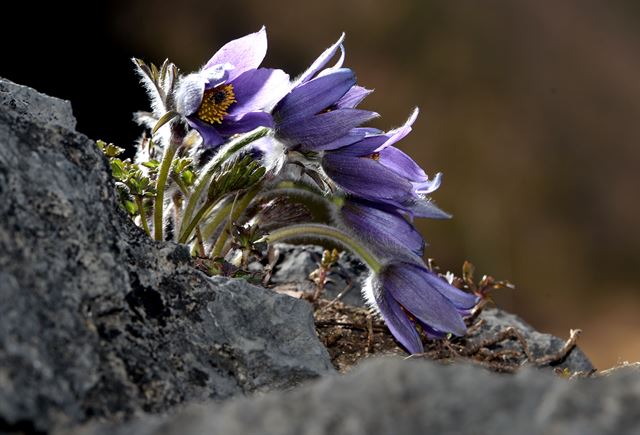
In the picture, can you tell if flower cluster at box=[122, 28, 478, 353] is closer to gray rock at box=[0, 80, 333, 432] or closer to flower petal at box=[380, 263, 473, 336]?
flower petal at box=[380, 263, 473, 336]

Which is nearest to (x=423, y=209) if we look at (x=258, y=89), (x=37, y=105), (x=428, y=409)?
(x=258, y=89)

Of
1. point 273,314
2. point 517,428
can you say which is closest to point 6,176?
point 273,314

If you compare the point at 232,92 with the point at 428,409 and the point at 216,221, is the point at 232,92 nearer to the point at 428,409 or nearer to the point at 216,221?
the point at 216,221

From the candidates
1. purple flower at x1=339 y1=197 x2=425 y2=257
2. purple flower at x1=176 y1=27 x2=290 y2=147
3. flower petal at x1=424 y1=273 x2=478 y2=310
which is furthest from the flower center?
flower petal at x1=424 y1=273 x2=478 y2=310

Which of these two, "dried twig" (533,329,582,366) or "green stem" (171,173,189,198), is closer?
"green stem" (171,173,189,198)

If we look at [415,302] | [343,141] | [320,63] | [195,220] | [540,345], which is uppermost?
Answer: [320,63]

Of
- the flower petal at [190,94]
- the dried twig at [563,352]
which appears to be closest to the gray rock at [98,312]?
the flower petal at [190,94]

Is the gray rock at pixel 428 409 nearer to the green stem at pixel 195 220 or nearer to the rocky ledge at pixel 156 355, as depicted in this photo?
the rocky ledge at pixel 156 355
